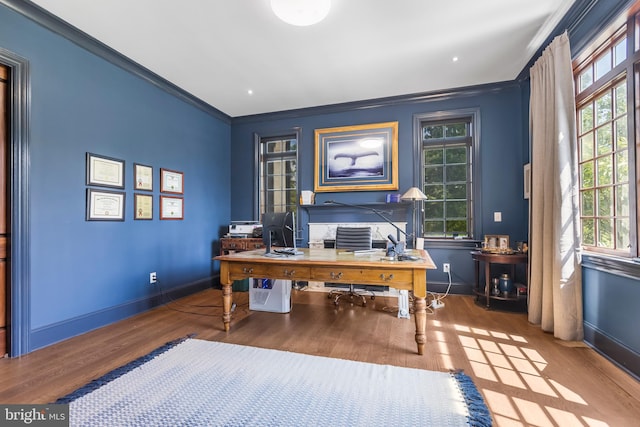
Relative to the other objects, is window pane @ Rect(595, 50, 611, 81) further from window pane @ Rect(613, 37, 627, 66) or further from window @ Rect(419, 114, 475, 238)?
window @ Rect(419, 114, 475, 238)

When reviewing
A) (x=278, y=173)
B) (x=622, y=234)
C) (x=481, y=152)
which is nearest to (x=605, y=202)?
(x=622, y=234)

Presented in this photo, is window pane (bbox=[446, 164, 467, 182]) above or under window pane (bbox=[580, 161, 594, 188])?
above

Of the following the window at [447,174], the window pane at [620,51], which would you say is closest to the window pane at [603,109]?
the window pane at [620,51]

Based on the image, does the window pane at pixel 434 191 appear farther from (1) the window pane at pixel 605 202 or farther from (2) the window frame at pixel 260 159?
(2) the window frame at pixel 260 159

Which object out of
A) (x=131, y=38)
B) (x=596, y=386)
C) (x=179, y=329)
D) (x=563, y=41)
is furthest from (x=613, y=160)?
(x=131, y=38)

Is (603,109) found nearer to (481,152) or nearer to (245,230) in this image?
(481,152)

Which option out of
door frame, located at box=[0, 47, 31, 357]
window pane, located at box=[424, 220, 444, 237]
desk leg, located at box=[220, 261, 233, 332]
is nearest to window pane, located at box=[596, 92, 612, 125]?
window pane, located at box=[424, 220, 444, 237]

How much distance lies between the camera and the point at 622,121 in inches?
80.9

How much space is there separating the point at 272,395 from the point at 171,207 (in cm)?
283

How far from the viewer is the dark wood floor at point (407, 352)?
Result: 1562mm

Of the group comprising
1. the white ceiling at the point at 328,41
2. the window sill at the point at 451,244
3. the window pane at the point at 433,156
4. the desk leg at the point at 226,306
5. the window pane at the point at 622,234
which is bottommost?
the desk leg at the point at 226,306

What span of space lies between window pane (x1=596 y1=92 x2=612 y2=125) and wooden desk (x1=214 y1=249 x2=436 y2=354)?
1.84 metres

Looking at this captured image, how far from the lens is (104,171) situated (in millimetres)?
2764

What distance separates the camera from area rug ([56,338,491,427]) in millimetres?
1431
